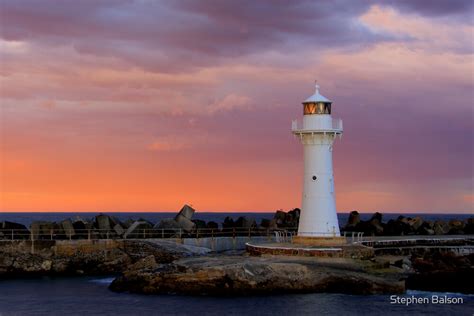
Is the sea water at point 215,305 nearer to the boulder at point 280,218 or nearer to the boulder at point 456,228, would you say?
the boulder at point 456,228

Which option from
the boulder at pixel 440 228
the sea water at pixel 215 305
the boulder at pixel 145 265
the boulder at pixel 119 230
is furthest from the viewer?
the boulder at pixel 440 228

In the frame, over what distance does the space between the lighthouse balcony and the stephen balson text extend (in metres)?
10.4

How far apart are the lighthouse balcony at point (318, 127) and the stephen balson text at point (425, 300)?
410 inches

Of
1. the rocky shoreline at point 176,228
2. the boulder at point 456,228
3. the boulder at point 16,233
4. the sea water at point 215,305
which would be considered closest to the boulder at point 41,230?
the rocky shoreline at point 176,228

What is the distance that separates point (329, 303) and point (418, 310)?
3938 millimetres

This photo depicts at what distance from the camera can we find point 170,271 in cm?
3806

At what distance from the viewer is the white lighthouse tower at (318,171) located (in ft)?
141

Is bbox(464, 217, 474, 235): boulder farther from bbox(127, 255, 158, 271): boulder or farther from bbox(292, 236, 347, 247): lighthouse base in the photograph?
bbox(127, 255, 158, 271): boulder

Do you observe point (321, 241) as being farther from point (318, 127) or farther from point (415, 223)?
point (415, 223)

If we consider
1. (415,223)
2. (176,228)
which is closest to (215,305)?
(176,228)

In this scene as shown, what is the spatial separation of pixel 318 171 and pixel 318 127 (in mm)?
2410

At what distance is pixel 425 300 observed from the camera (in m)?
36.8

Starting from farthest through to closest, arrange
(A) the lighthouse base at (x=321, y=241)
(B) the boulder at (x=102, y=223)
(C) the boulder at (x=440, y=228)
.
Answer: (C) the boulder at (x=440, y=228)
(B) the boulder at (x=102, y=223)
(A) the lighthouse base at (x=321, y=241)

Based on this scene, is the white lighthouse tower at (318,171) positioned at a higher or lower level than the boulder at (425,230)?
higher
